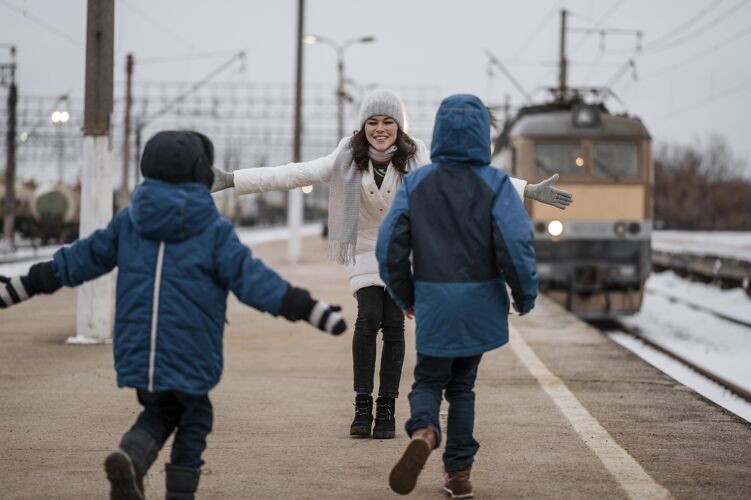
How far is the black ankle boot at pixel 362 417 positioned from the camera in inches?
222

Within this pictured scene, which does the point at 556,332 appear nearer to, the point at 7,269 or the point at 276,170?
the point at 276,170

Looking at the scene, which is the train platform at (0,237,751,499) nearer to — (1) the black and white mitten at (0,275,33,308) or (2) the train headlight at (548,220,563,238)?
(1) the black and white mitten at (0,275,33,308)

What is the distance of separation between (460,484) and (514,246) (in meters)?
0.97

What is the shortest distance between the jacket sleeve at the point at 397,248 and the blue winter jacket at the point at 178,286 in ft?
Answer: 2.10

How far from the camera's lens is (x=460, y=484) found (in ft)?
14.4

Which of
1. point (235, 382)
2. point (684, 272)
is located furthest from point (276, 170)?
point (684, 272)

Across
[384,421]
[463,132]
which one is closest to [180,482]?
[463,132]

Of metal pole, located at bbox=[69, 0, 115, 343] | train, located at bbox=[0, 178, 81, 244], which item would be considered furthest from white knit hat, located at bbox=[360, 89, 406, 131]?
train, located at bbox=[0, 178, 81, 244]

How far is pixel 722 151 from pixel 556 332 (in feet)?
390

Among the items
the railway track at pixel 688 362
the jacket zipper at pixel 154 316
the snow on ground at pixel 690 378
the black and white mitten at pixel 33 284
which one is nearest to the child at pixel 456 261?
the jacket zipper at pixel 154 316

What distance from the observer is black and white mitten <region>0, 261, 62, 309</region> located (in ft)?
13.4

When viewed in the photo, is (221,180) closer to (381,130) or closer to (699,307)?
(381,130)

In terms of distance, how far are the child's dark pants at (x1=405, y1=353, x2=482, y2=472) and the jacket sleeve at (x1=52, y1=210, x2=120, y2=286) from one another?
4.27 feet

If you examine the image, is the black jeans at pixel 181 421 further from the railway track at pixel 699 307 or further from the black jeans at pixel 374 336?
the railway track at pixel 699 307
